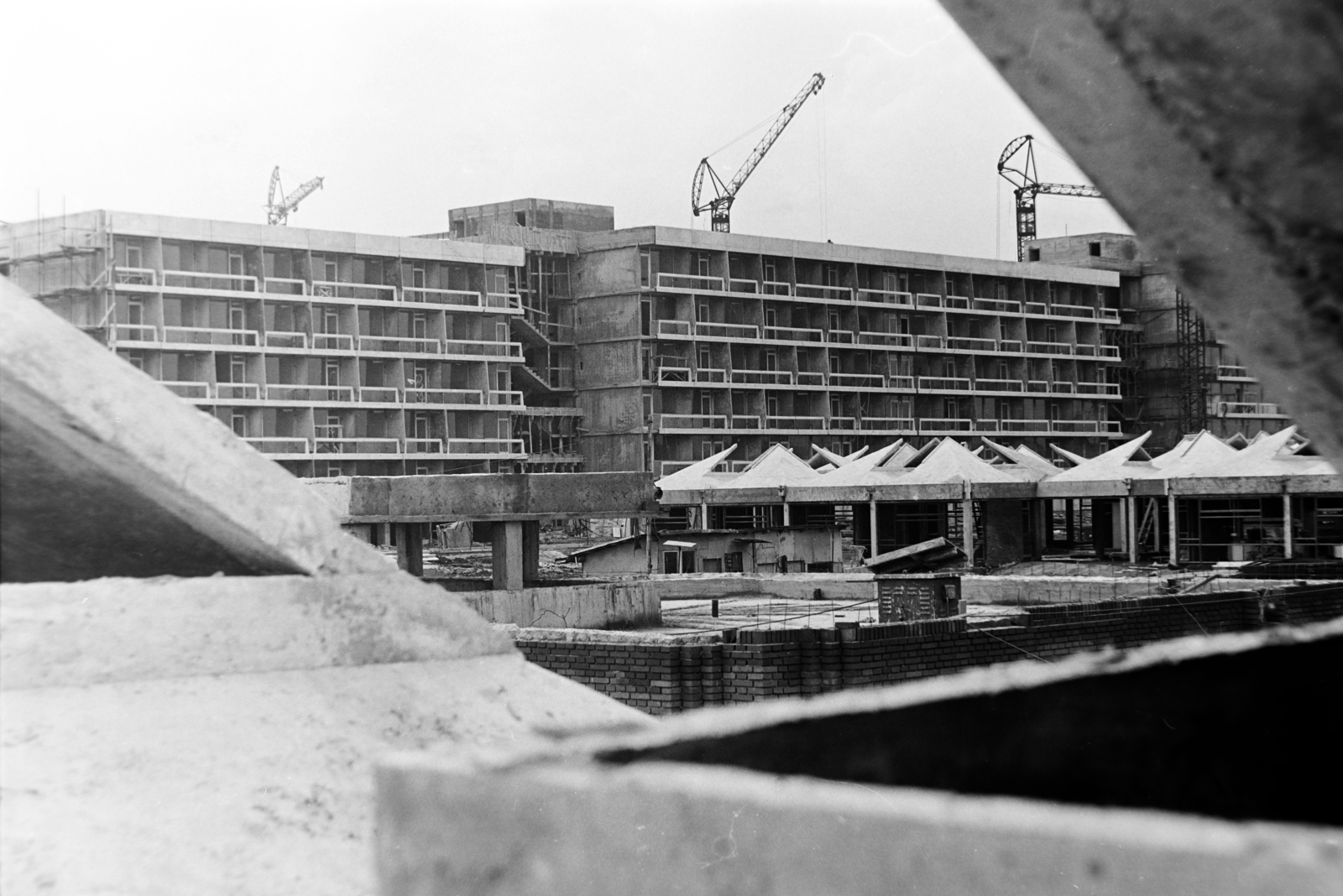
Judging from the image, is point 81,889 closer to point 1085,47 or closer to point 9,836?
point 9,836

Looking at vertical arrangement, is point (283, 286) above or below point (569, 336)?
above

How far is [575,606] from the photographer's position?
21453 millimetres

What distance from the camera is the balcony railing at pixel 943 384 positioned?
57.2m

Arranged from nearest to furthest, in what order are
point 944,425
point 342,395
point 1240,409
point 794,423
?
point 342,395, point 794,423, point 944,425, point 1240,409

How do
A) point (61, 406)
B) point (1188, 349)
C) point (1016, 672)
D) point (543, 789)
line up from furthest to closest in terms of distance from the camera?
1. point (1188, 349)
2. point (61, 406)
3. point (1016, 672)
4. point (543, 789)

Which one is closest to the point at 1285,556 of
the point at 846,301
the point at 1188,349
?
the point at 846,301

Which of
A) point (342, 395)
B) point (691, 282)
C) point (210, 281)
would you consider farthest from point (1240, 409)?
point (210, 281)

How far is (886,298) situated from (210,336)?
2706cm

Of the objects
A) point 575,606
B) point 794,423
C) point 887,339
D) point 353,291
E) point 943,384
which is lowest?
point 575,606

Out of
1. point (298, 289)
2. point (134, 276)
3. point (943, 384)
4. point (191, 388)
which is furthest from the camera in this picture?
point (943, 384)

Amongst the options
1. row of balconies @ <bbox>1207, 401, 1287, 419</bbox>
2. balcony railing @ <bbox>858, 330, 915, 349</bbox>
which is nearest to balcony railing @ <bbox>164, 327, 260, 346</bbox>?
balcony railing @ <bbox>858, 330, 915, 349</bbox>

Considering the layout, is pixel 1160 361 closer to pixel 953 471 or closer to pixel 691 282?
pixel 691 282

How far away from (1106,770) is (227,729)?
1813 mm

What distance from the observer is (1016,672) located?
2113 millimetres
